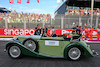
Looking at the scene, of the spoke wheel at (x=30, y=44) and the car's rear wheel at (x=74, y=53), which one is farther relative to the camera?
the spoke wheel at (x=30, y=44)

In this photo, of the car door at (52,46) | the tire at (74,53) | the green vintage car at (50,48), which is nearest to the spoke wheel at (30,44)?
the green vintage car at (50,48)

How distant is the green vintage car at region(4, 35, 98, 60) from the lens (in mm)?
4040

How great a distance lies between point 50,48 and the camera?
413 cm

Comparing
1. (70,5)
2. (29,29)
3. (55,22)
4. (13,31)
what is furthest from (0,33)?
(70,5)

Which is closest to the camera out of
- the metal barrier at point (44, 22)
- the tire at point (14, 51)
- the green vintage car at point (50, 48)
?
the green vintage car at point (50, 48)

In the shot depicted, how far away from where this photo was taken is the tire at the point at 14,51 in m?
4.18

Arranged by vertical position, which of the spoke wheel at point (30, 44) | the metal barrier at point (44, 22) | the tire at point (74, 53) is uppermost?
the metal barrier at point (44, 22)

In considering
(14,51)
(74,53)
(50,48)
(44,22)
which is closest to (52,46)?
(50,48)

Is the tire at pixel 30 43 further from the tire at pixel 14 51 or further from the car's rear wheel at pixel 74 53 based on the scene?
the car's rear wheel at pixel 74 53

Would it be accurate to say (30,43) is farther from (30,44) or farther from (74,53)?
(74,53)

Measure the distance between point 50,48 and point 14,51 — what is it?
1.60m

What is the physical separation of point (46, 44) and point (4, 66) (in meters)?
1.81

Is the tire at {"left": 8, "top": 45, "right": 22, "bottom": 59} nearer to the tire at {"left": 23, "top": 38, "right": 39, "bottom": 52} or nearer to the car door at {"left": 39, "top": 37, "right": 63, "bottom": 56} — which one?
the tire at {"left": 23, "top": 38, "right": 39, "bottom": 52}

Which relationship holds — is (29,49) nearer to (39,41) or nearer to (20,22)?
(39,41)
